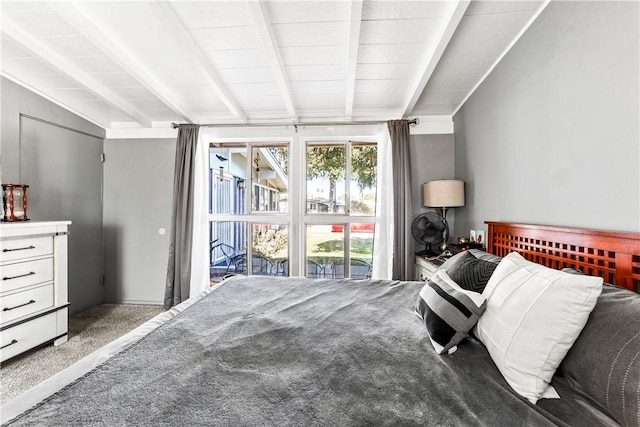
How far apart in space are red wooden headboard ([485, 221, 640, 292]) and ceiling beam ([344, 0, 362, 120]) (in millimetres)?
1719

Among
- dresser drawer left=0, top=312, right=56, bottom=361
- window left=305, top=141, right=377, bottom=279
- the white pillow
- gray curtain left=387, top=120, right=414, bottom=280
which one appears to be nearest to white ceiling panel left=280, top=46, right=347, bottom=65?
gray curtain left=387, top=120, right=414, bottom=280

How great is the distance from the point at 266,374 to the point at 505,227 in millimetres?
2022

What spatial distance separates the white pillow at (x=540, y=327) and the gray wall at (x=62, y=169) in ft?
13.1

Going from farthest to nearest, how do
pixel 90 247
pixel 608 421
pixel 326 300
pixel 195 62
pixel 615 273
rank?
1. pixel 90 247
2. pixel 195 62
3. pixel 326 300
4. pixel 615 273
5. pixel 608 421

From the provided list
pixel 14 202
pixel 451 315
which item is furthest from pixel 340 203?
pixel 14 202

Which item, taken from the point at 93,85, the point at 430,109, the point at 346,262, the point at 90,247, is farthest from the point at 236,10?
the point at 90,247

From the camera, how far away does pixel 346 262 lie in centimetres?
361

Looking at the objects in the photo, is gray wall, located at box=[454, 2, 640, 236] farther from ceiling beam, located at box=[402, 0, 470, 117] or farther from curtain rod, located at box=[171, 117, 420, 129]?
curtain rod, located at box=[171, 117, 420, 129]

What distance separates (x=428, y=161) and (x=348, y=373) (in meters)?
2.97

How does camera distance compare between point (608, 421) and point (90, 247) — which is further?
point (90, 247)

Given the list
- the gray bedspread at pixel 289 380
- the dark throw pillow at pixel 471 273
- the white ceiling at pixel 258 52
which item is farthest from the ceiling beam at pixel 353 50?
the gray bedspread at pixel 289 380

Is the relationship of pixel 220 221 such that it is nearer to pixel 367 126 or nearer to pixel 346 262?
pixel 346 262

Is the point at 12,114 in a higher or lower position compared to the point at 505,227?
higher

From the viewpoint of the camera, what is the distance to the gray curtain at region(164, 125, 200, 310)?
11.0 ft
